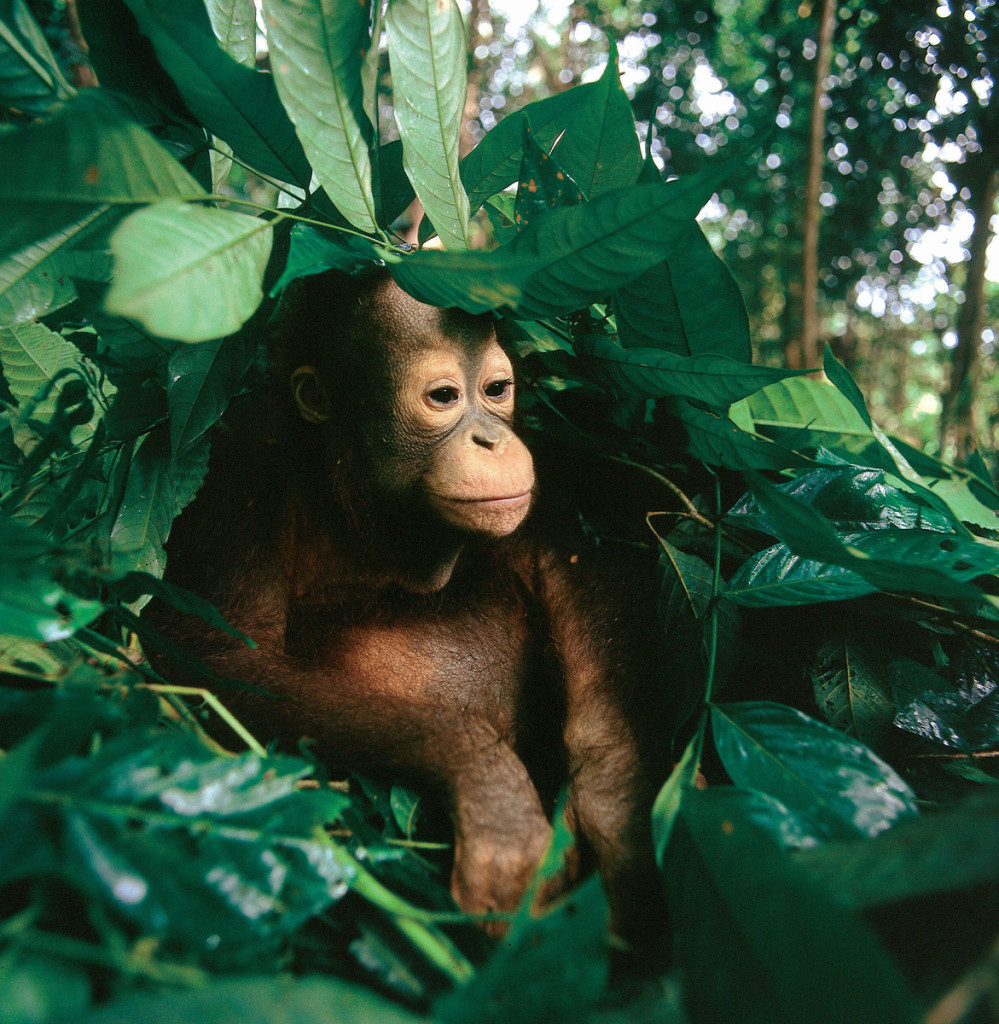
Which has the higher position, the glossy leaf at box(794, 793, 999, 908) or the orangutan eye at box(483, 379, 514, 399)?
the orangutan eye at box(483, 379, 514, 399)

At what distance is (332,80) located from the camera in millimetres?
894

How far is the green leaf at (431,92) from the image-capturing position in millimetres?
966

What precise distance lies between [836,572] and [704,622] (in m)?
0.22

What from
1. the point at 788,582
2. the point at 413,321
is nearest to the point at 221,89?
the point at 413,321

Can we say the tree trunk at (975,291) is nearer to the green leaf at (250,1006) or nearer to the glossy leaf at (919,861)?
the glossy leaf at (919,861)

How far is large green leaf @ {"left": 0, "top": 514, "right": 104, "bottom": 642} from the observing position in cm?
68

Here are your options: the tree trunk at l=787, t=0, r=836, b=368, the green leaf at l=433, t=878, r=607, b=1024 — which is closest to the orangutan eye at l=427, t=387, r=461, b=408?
the green leaf at l=433, t=878, r=607, b=1024

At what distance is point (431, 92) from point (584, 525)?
2.80ft

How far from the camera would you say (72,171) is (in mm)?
687

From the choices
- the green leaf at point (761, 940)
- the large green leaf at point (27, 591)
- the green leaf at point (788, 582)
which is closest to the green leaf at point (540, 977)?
the green leaf at point (761, 940)

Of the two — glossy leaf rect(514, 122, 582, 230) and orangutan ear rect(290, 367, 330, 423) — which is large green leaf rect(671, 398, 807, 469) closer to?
glossy leaf rect(514, 122, 582, 230)

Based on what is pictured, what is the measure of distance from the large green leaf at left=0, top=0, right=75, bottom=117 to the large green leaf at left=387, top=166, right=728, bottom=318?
1.55ft

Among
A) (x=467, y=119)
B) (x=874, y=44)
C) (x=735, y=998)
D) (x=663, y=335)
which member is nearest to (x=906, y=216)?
(x=874, y=44)

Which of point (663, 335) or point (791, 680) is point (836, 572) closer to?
point (791, 680)
